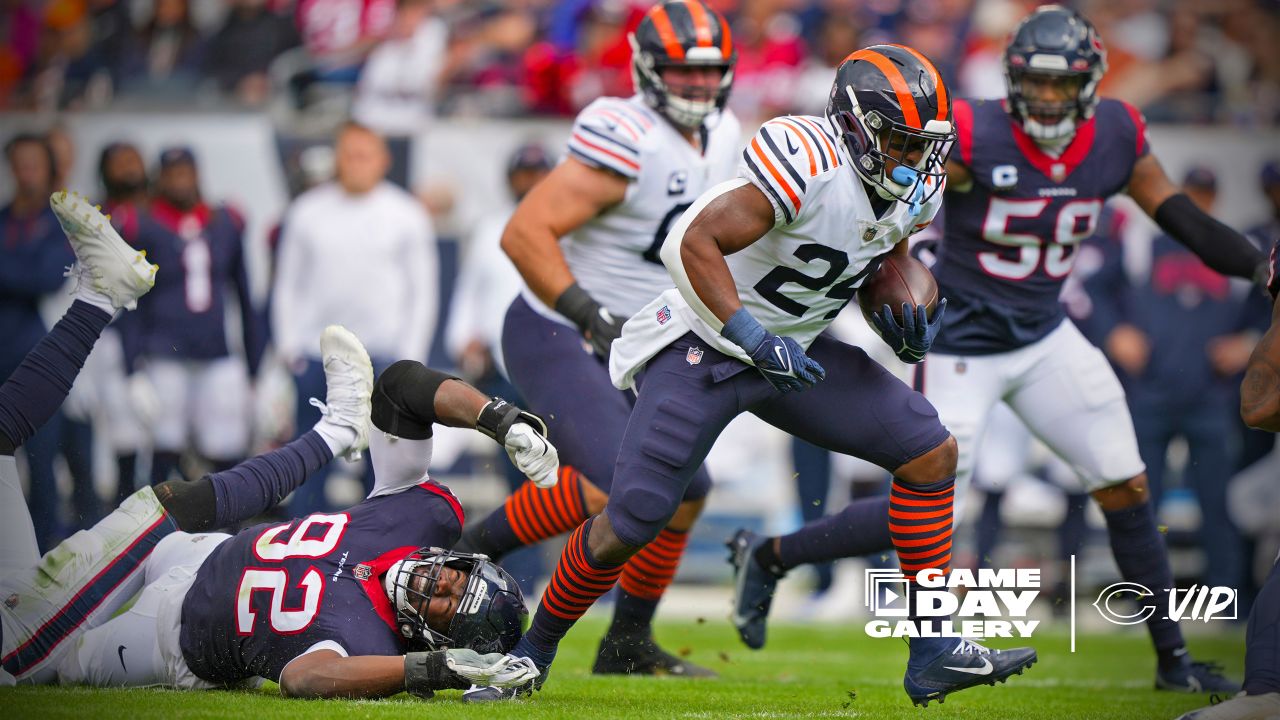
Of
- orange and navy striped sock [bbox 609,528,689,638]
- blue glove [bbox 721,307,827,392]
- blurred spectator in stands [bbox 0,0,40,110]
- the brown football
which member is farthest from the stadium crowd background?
blue glove [bbox 721,307,827,392]

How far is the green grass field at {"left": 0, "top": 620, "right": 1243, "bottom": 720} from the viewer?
391 cm

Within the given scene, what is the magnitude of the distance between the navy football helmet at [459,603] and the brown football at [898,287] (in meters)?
1.36

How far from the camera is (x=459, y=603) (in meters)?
4.12

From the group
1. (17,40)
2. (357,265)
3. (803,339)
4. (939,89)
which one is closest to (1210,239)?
(939,89)

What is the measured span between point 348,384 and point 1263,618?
2.85 m

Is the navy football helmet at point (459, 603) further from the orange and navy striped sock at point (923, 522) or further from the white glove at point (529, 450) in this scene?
the orange and navy striped sock at point (923, 522)

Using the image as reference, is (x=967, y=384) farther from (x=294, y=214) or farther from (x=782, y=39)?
(x=782, y=39)

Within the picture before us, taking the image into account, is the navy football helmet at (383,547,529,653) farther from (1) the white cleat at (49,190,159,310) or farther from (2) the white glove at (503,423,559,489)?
(1) the white cleat at (49,190,159,310)

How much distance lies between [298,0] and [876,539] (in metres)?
7.57

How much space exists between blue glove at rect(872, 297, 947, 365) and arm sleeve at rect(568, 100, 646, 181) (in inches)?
44.1

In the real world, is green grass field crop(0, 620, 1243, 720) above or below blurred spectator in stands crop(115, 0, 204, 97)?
below

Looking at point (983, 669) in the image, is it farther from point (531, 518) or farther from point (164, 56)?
point (164, 56)

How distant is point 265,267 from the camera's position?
937 centimetres

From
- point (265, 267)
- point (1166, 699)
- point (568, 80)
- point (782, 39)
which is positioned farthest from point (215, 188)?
point (1166, 699)
